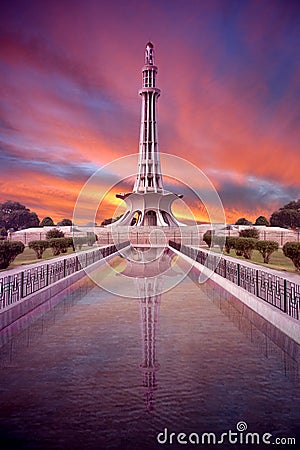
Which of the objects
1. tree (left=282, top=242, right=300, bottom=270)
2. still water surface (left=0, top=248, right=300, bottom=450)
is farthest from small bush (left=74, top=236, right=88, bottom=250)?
still water surface (left=0, top=248, right=300, bottom=450)

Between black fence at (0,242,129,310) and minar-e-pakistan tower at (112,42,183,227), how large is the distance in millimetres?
40572

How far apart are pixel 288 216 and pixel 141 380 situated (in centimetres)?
7207

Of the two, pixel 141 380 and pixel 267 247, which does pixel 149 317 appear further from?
pixel 267 247

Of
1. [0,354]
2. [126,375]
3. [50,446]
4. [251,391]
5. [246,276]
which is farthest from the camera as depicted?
[246,276]

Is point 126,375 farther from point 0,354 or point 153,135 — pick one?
point 153,135

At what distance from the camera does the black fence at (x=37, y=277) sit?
941 centimetres

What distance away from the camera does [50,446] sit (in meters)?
3.88

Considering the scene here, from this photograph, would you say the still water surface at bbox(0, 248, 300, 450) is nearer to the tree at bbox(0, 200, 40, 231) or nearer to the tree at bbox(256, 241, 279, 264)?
the tree at bbox(256, 241, 279, 264)

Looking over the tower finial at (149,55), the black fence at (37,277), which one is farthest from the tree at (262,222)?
the black fence at (37,277)

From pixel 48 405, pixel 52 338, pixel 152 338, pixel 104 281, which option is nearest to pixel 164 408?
pixel 48 405

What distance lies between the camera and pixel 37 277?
1153 cm

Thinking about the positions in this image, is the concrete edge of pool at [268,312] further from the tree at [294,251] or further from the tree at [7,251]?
the tree at [7,251]

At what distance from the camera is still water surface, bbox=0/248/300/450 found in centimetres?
422

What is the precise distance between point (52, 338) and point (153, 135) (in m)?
58.6
